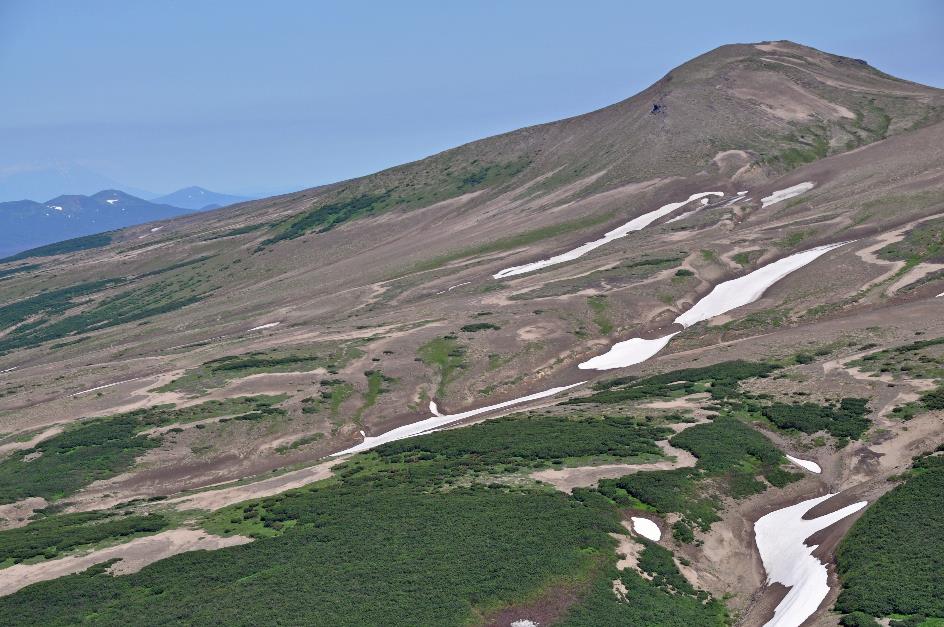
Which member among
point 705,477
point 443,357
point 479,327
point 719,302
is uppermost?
point 479,327

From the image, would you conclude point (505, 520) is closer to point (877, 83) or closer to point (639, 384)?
point (639, 384)

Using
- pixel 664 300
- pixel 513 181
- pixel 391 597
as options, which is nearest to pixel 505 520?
pixel 391 597

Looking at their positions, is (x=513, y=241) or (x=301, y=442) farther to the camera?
(x=513, y=241)

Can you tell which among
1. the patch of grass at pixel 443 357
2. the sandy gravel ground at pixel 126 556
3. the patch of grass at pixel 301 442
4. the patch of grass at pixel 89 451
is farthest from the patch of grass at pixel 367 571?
the patch of grass at pixel 443 357

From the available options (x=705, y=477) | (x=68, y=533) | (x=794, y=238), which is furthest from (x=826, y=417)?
(x=794, y=238)

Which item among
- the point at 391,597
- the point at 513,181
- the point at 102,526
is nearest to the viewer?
the point at 391,597

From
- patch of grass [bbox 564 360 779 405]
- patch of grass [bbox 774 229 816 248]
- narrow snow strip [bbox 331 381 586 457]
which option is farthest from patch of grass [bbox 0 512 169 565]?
patch of grass [bbox 774 229 816 248]

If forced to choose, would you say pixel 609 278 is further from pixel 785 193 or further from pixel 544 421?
pixel 544 421
